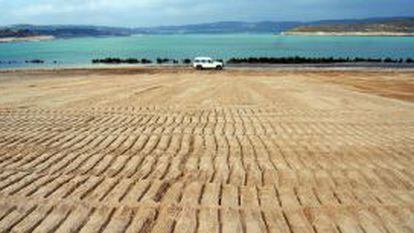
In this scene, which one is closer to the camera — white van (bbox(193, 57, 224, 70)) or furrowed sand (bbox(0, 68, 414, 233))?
furrowed sand (bbox(0, 68, 414, 233))

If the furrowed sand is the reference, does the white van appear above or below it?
below

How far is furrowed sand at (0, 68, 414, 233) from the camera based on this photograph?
7555 millimetres

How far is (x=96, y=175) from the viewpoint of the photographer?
9734 millimetres

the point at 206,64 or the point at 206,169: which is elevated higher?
the point at 206,169

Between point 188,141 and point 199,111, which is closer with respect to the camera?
point 188,141

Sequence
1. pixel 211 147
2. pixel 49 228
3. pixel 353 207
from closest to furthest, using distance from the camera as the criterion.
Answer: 1. pixel 49 228
2. pixel 353 207
3. pixel 211 147

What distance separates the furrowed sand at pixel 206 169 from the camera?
7555mm

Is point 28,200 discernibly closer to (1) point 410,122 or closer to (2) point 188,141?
(2) point 188,141

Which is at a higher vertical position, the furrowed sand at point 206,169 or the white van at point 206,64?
the furrowed sand at point 206,169

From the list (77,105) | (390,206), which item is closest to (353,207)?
(390,206)

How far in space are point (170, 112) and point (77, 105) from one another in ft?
12.6

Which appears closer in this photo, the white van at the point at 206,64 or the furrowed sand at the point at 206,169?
the furrowed sand at the point at 206,169

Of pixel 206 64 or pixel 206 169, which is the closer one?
pixel 206 169

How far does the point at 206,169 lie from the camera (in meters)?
10.3
